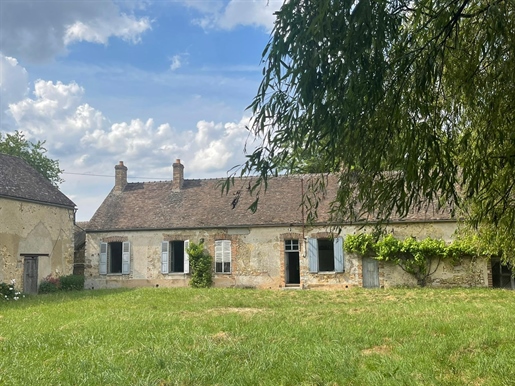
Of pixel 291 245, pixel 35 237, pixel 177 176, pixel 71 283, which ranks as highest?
pixel 177 176

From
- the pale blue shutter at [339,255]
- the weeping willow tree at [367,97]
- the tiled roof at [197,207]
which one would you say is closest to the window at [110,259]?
the tiled roof at [197,207]

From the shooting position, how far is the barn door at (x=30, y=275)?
1794 centimetres

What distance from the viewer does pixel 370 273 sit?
1797cm

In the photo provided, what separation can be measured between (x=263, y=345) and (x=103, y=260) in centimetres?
1530

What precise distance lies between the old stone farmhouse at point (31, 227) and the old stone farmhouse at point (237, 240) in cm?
130

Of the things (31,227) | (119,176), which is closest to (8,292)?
(31,227)

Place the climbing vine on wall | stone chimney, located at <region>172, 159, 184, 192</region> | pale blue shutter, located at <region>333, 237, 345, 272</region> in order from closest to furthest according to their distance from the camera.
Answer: the climbing vine on wall → pale blue shutter, located at <region>333, 237, 345, 272</region> → stone chimney, located at <region>172, 159, 184, 192</region>

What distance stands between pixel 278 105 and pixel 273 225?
15371mm

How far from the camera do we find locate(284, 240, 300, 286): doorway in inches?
739

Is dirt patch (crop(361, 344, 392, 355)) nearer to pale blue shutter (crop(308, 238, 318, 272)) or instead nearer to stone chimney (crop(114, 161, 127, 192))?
pale blue shutter (crop(308, 238, 318, 272))

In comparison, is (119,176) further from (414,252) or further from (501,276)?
(501,276)

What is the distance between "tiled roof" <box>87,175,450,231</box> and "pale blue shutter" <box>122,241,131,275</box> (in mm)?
795

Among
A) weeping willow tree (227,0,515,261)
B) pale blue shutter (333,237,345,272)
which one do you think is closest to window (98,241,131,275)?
pale blue shutter (333,237,345,272)

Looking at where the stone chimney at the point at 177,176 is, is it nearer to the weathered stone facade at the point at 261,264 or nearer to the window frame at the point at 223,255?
the weathered stone facade at the point at 261,264
